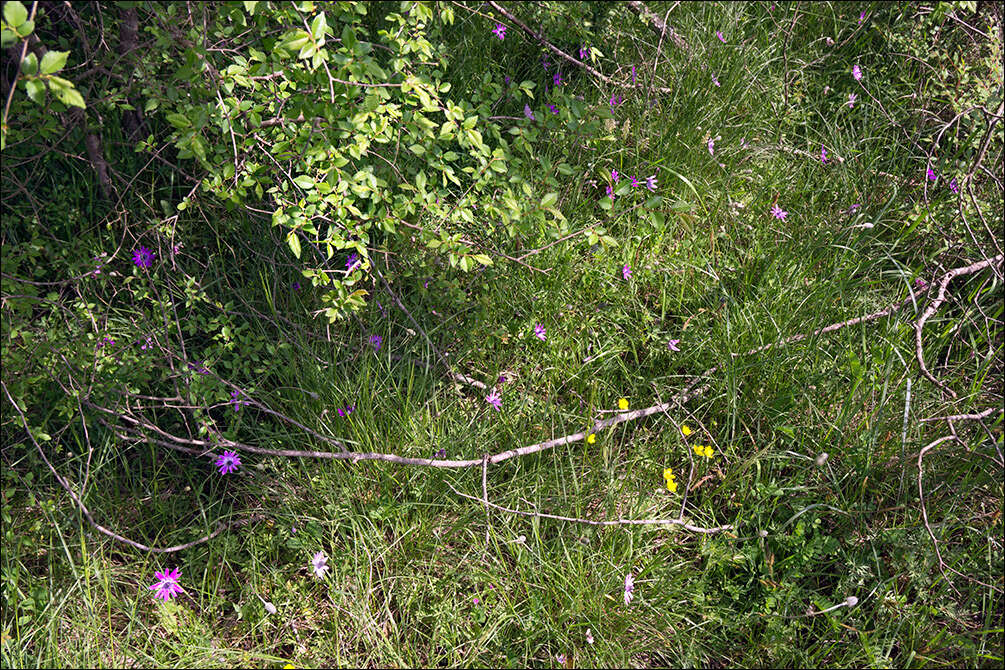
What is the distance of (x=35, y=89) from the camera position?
1380 millimetres

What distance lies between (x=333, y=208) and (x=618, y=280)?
1.02 meters

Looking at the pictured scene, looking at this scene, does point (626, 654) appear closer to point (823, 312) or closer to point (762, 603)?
point (762, 603)

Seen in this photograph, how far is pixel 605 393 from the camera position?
2.43 m

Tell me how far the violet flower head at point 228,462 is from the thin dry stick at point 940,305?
191cm

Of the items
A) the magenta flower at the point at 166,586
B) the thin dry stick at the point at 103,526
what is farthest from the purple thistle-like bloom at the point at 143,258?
the magenta flower at the point at 166,586

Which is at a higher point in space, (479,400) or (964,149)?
(964,149)

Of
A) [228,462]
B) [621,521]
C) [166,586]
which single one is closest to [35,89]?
[228,462]

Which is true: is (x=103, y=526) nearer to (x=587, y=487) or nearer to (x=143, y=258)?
(x=143, y=258)

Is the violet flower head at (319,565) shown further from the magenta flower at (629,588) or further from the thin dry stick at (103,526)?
the magenta flower at (629,588)

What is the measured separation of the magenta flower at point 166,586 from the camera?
6.44 feet

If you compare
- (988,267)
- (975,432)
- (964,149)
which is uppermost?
(964,149)

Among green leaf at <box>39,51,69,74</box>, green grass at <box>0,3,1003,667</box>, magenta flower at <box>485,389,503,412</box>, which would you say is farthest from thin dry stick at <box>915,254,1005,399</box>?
green leaf at <box>39,51,69,74</box>

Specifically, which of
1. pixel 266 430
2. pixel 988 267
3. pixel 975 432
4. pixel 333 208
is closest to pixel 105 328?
pixel 266 430

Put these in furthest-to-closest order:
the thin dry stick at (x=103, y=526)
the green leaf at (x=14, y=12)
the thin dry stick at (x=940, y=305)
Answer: the thin dry stick at (x=940, y=305) < the thin dry stick at (x=103, y=526) < the green leaf at (x=14, y=12)
